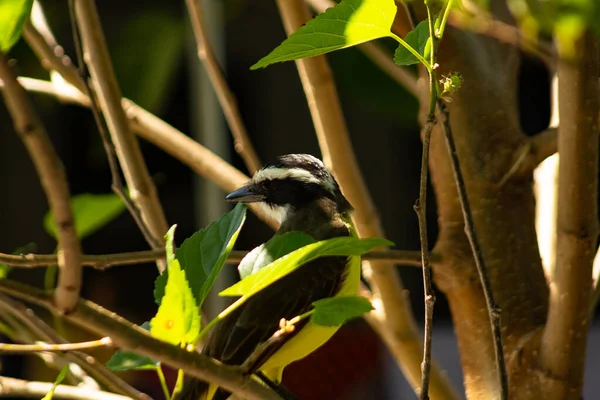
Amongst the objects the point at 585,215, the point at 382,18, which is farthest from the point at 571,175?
the point at 382,18

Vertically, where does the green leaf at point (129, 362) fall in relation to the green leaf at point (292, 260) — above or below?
below

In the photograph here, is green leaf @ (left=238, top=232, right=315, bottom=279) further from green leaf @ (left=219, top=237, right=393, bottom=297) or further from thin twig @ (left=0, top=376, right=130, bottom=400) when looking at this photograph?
thin twig @ (left=0, top=376, right=130, bottom=400)

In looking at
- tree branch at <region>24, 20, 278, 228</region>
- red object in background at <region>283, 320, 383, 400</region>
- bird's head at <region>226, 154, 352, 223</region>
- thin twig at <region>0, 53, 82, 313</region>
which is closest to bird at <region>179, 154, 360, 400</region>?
bird's head at <region>226, 154, 352, 223</region>

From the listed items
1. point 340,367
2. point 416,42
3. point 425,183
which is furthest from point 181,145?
point 340,367

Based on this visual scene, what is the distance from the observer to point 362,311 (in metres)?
0.90

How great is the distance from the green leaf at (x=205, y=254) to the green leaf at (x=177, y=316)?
5 centimetres

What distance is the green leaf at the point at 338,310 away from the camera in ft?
2.96

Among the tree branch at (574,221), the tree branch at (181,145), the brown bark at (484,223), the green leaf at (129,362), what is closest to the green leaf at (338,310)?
the green leaf at (129,362)

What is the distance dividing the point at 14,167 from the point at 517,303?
3704 mm

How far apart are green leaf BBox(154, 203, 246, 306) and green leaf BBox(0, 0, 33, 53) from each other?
0.91 feet

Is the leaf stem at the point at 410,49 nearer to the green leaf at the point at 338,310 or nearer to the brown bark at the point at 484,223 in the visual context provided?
the green leaf at the point at 338,310

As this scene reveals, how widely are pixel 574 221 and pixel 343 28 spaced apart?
478 millimetres

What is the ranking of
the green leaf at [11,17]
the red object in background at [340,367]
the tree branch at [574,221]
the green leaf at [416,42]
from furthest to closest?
the red object in background at [340,367] → the tree branch at [574,221] → the green leaf at [416,42] → the green leaf at [11,17]

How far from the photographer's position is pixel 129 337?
744 millimetres
